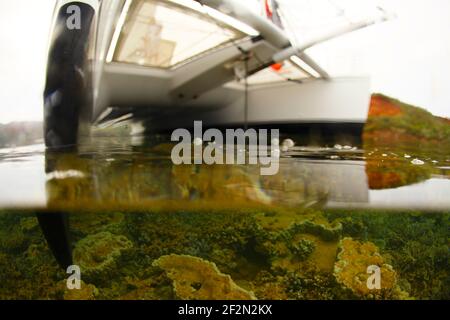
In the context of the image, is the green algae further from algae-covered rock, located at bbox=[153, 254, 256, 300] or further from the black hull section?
the black hull section

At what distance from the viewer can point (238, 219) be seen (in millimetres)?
3697

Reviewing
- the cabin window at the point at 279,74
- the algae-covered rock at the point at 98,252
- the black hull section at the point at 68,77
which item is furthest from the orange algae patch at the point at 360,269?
the black hull section at the point at 68,77

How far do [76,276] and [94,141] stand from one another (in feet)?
6.37

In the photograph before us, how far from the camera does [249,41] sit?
204cm

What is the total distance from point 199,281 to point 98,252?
133 cm

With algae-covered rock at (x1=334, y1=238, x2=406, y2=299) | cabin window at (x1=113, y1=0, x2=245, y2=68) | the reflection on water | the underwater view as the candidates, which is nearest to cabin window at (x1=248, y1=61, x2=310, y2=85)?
cabin window at (x1=113, y1=0, x2=245, y2=68)

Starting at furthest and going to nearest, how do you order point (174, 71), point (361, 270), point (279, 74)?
point (361, 270) < point (279, 74) < point (174, 71)

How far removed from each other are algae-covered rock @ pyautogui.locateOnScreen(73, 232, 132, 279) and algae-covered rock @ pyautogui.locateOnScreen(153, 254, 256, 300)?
1.84ft

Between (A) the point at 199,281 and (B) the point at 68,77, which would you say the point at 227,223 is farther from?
(B) the point at 68,77

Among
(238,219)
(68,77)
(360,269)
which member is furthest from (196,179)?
(360,269)
